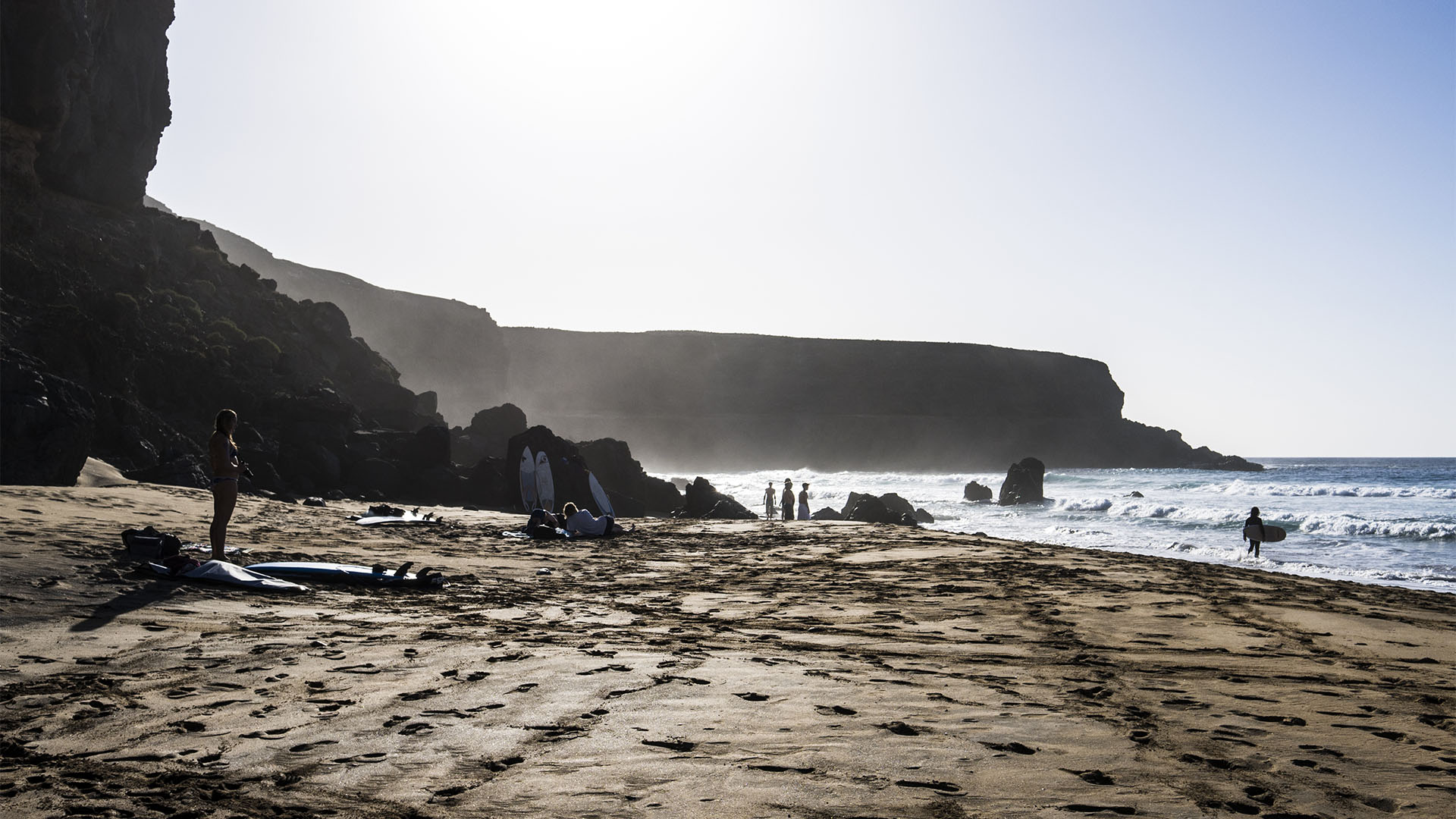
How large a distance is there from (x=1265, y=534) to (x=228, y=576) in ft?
70.4

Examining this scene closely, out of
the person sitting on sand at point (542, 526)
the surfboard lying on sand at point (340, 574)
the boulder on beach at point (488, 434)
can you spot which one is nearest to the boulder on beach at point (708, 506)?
the person sitting on sand at point (542, 526)

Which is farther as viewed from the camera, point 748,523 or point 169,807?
point 748,523

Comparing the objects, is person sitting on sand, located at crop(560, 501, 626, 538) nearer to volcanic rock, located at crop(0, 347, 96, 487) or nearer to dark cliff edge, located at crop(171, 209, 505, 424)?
volcanic rock, located at crop(0, 347, 96, 487)

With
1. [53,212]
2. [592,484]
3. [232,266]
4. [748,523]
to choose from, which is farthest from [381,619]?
[232,266]

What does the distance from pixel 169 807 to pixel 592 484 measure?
19.5 metres

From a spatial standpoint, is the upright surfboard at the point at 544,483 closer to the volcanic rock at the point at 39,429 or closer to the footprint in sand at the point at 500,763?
the volcanic rock at the point at 39,429

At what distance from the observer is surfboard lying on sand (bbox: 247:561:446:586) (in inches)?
316

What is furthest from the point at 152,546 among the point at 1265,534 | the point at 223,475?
the point at 1265,534

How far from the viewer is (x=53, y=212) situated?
1172 inches

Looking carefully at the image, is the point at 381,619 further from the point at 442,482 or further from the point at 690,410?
the point at 690,410

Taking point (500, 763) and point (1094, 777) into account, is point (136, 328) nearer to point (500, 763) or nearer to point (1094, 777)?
point (500, 763)

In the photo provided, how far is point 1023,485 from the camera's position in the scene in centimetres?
4519

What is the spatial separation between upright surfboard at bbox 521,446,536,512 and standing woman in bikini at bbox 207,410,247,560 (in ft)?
43.5

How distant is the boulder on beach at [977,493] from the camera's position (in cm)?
4825
